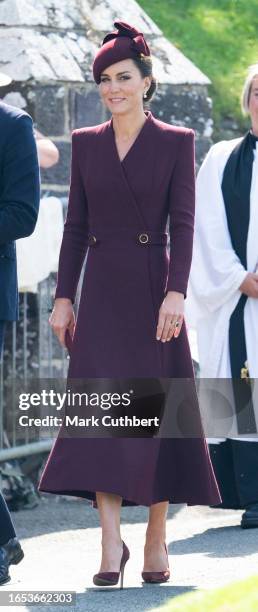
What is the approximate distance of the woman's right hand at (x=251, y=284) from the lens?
916 centimetres

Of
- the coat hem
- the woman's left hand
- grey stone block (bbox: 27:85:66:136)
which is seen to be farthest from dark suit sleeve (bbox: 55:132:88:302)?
grey stone block (bbox: 27:85:66:136)

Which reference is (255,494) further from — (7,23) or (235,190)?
(7,23)

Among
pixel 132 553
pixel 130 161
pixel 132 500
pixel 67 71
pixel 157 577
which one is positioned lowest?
pixel 132 553

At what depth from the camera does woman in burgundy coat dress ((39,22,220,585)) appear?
22.5ft

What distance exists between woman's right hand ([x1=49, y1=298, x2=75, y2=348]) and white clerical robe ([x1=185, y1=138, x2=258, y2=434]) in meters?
2.17

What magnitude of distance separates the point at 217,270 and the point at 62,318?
228cm

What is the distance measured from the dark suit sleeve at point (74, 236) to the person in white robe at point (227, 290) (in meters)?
2.10

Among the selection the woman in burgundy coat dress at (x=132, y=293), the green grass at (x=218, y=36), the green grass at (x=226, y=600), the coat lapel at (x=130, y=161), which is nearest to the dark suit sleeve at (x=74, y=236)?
the woman in burgundy coat dress at (x=132, y=293)

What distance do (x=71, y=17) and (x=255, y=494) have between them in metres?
3.33

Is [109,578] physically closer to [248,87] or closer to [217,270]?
[217,270]

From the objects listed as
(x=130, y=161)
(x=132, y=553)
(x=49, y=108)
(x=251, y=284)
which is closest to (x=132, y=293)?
(x=130, y=161)

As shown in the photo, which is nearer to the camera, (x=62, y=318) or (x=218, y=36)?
(x=62, y=318)

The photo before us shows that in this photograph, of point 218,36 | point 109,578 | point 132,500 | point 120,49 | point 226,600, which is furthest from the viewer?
point 218,36

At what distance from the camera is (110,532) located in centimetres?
681
